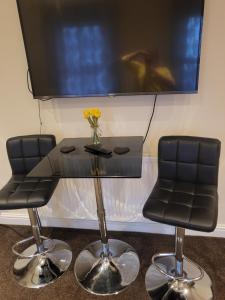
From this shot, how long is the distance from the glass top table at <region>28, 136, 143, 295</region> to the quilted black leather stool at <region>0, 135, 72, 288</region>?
0.15 meters

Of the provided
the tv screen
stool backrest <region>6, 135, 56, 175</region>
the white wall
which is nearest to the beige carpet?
the white wall

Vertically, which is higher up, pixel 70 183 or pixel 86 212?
pixel 70 183

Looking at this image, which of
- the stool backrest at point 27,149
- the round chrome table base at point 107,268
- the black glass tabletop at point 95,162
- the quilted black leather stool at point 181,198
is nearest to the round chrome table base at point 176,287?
the quilted black leather stool at point 181,198

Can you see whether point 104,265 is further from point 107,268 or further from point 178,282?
point 178,282

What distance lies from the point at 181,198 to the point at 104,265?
784mm

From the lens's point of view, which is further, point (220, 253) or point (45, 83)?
point (220, 253)

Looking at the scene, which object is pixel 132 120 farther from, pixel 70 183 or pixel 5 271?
pixel 5 271

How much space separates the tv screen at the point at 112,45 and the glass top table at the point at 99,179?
397 mm

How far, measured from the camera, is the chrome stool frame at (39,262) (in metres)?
1.79

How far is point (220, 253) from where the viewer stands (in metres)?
1.88

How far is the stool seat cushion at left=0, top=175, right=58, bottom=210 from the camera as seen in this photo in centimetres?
160

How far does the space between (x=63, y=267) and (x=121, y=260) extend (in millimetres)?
436

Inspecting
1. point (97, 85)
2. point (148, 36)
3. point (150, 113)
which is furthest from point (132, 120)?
point (148, 36)

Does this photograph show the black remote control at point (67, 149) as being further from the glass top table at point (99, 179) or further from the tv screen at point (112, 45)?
the tv screen at point (112, 45)
